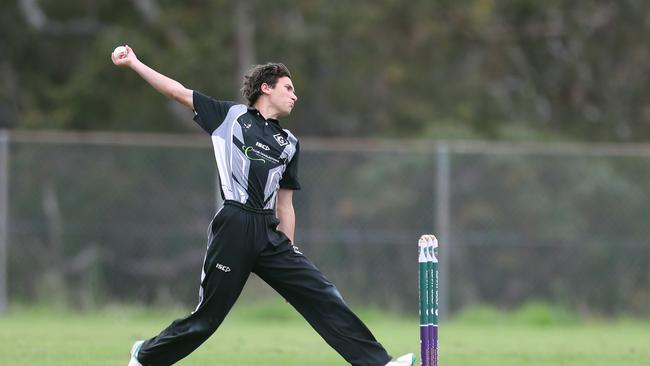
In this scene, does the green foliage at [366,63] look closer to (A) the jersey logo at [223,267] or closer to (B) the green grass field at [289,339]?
(B) the green grass field at [289,339]

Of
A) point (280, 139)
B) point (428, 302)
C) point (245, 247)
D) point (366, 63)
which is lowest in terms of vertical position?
point (428, 302)

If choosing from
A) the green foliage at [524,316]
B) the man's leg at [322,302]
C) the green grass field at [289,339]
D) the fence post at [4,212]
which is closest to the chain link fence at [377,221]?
the green foliage at [524,316]

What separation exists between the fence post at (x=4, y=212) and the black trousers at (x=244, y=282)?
328 inches

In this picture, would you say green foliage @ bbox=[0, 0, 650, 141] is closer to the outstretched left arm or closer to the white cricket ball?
the outstretched left arm

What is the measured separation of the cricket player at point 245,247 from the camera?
780 centimetres

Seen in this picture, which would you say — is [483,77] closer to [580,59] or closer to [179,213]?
[580,59]

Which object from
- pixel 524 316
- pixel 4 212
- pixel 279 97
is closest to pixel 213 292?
pixel 279 97

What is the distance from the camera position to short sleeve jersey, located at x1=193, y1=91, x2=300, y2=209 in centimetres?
783

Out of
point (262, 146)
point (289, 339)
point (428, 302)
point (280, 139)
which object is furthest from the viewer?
point (289, 339)

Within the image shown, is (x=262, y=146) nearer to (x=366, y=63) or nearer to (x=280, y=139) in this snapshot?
(x=280, y=139)

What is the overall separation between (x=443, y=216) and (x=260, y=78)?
8.61m

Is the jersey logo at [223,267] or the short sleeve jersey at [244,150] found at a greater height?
the short sleeve jersey at [244,150]

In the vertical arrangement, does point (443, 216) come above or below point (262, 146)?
above

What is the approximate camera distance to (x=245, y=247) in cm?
778
